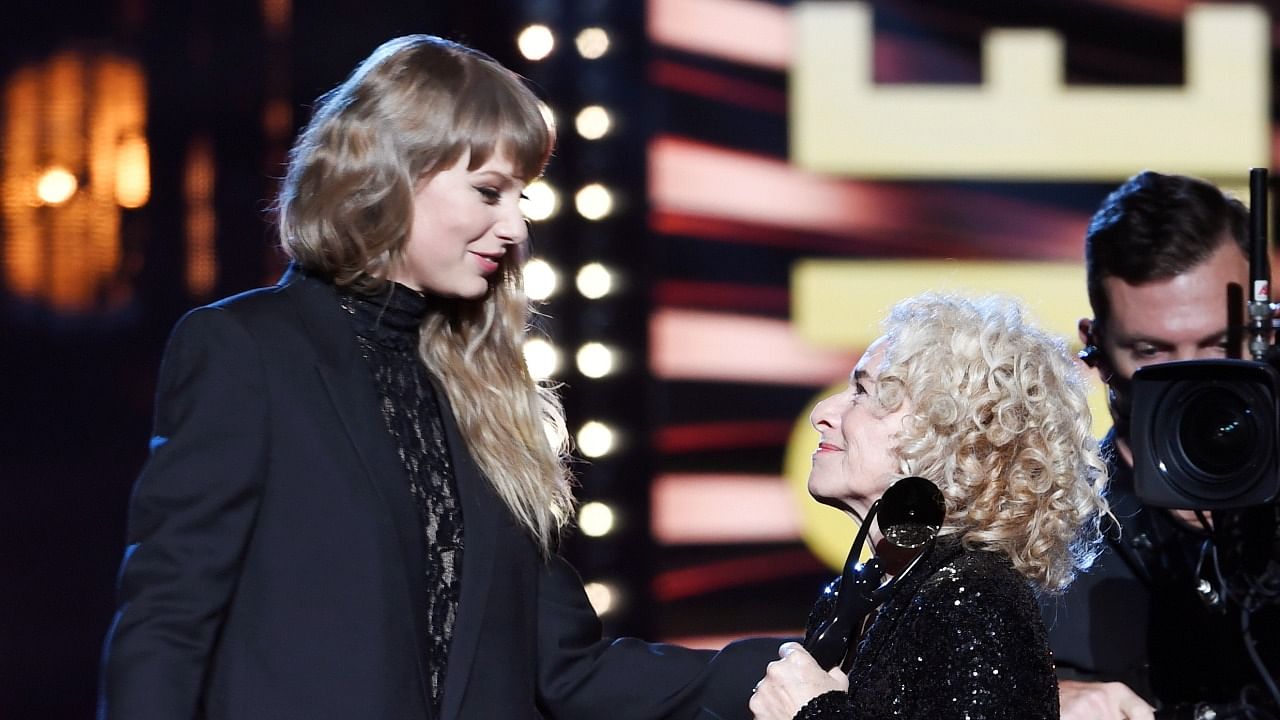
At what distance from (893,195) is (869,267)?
177 millimetres

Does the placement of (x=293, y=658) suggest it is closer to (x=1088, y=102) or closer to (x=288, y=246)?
(x=288, y=246)

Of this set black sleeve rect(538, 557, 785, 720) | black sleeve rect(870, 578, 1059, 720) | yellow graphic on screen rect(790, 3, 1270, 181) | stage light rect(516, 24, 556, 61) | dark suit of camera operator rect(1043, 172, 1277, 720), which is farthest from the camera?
yellow graphic on screen rect(790, 3, 1270, 181)

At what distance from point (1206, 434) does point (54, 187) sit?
2.43 meters

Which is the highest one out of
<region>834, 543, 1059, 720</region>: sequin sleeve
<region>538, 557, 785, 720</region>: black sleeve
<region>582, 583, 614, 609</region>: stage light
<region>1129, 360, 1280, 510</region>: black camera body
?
<region>1129, 360, 1280, 510</region>: black camera body

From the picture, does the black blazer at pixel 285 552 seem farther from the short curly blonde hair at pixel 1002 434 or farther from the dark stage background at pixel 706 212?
the dark stage background at pixel 706 212

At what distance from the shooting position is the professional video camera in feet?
5.84

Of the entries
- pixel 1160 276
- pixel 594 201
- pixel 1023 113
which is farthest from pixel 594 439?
pixel 1160 276

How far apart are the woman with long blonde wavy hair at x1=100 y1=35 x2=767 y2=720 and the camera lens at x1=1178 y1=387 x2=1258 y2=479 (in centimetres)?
60

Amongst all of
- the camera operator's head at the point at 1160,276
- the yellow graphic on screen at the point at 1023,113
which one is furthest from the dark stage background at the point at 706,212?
the camera operator's head at the point at 1160,276

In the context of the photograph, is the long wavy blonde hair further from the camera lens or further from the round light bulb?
the round light bulb

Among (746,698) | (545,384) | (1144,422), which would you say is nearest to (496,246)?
(746,698)

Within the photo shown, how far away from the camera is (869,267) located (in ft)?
11.3

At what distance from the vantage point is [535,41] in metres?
3.12

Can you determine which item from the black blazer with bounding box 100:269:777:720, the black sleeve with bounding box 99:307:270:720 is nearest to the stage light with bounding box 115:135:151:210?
the black blazer with bounding box 100:269:777:720
